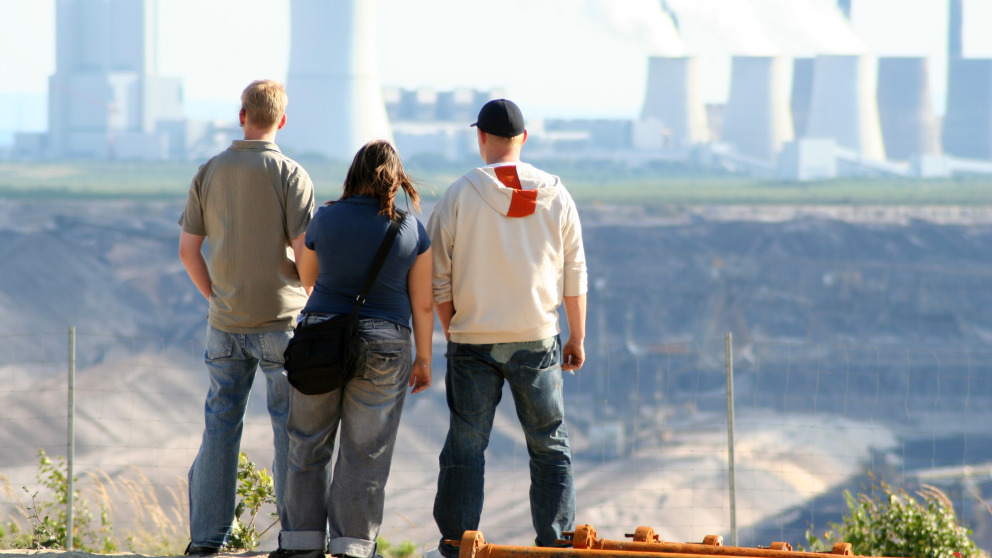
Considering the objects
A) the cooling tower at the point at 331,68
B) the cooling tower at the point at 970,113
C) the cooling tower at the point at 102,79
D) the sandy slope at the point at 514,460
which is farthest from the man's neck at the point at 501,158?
the cooling tower at the point at 970,113

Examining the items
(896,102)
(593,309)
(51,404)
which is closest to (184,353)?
(51,404)

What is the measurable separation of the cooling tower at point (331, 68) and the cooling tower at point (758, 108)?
1728 cm

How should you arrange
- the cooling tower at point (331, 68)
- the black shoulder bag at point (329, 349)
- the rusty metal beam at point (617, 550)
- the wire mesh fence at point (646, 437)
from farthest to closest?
the cooling tower at point (331, 68), the wire mesh fence at point (646, 437), the black shoulder bag at point (329, 349), the rusty metal beam at point (617, 550)

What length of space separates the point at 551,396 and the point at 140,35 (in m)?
51.2

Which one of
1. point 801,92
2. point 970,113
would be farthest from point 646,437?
point 970,113

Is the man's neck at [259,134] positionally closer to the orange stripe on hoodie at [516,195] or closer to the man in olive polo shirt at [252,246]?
the man in olive polo shirt at [252,246]

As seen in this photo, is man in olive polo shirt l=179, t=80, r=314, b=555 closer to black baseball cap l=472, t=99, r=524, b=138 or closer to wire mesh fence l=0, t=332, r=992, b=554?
black baseball cap l=472, t=99, r=524, b=138

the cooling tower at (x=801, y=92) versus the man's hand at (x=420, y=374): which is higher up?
the cooling tower at (x=801, y=92)

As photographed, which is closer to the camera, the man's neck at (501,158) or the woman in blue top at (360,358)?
the woman in blue top at (360,358)

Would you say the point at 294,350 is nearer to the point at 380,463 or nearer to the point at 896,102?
the point at 380,463

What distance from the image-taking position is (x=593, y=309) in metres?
32.0

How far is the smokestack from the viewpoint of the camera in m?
47.4

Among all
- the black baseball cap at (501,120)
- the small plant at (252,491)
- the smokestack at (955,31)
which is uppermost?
the smokestack at (955,31)

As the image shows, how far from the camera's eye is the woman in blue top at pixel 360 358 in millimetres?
1871
